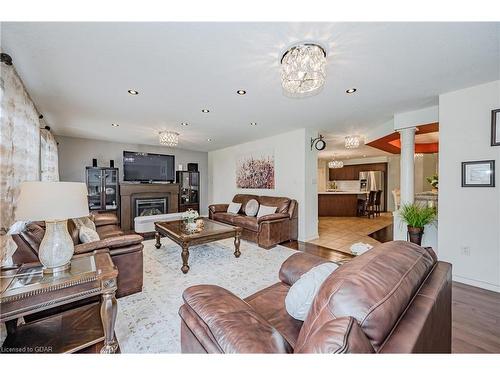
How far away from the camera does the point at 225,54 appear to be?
1812 mm

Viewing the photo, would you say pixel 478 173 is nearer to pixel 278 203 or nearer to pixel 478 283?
pixel 478 283

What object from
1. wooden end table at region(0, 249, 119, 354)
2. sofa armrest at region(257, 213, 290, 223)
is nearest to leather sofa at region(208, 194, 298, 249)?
sofa armrest at region(257, 213, 290, 223)

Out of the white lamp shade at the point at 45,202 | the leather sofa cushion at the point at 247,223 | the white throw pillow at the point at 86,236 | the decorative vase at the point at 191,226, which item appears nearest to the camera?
the white lamp shade at the point at 45,202

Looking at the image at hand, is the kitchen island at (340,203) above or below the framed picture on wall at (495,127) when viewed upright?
below

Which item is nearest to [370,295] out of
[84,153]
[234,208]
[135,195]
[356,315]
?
[356,315]

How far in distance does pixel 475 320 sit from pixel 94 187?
7044 mm

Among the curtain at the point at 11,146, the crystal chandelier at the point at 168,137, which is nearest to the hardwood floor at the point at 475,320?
the curtain at the point at 11,146

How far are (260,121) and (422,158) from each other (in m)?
7.09

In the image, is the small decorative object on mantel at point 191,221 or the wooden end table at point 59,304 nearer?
the wooden end table at point 59,304

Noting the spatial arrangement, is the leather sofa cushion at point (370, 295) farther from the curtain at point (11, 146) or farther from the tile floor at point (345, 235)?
the tile floor at point (345, 235)

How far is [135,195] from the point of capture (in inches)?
225

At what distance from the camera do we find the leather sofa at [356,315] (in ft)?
2.10
